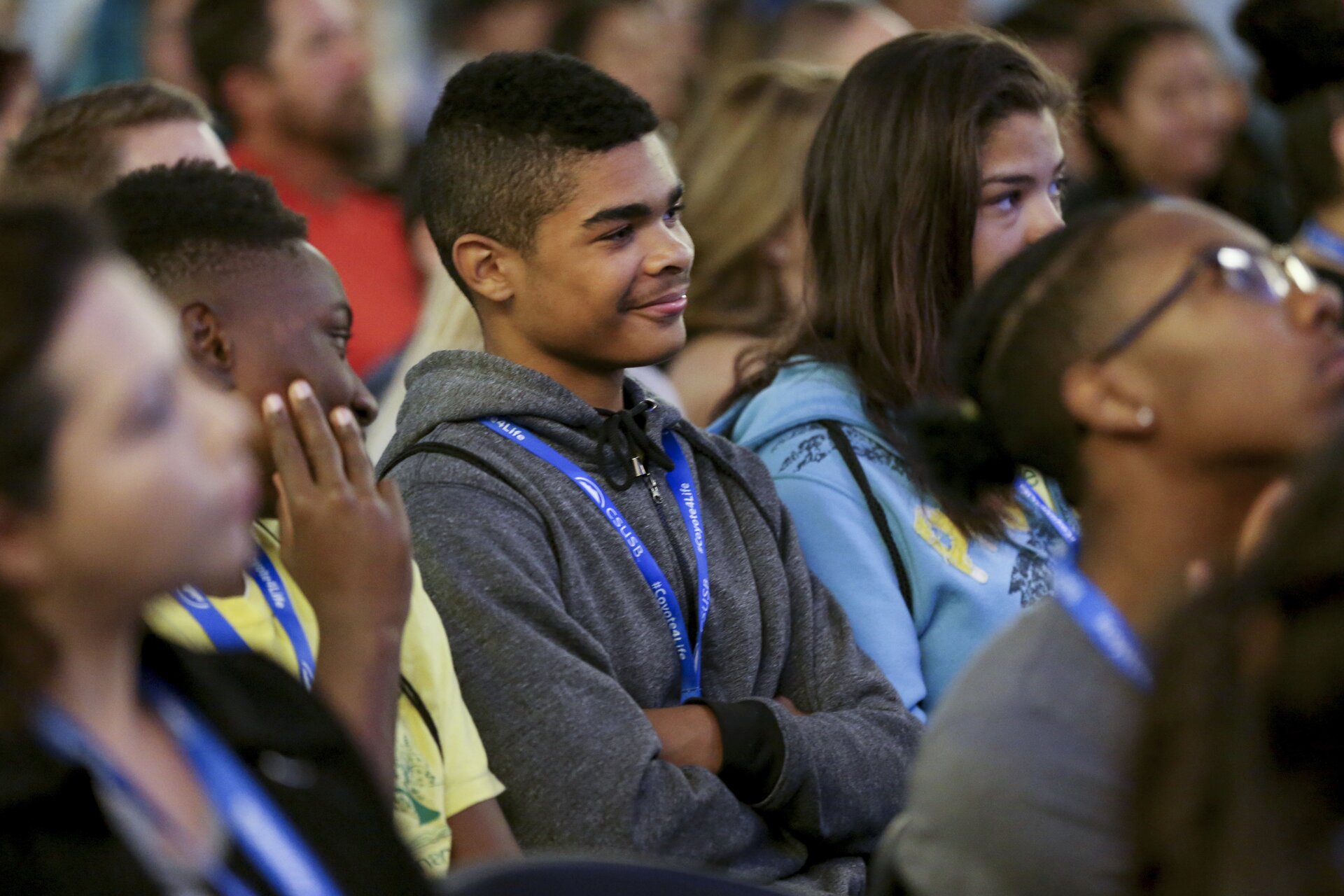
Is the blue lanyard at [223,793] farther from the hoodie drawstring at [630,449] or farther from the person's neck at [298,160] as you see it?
the person's neck at [298,160]

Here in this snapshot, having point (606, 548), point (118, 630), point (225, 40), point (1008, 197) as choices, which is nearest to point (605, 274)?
point (606, 548)

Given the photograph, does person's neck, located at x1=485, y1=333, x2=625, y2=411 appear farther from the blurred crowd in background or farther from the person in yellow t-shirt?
the blurred crowd in background

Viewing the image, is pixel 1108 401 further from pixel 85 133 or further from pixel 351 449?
pixel 85 133

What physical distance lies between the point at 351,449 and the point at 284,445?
87mm

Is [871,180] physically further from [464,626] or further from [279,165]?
[279,165]

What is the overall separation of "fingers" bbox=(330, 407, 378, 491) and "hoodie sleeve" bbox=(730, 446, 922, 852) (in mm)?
691

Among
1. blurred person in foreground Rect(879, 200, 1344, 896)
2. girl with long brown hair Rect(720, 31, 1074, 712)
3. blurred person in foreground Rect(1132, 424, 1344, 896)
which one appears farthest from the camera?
girl with long brown hair Rect(720, 31, 1074, 712)

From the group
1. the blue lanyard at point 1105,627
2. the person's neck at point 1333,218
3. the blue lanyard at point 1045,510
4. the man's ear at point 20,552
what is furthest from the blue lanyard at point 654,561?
the person's neck at point 1333,218

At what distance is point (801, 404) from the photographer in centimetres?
299

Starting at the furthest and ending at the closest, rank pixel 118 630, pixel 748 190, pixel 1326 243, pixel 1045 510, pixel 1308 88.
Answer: pixel 748 190 < pixel 1308 88 < pixel 1326 243 < pixel 1045 510 < pixel 118 630

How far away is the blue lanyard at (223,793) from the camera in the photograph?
1.39m

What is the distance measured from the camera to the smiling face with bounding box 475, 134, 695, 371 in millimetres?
2656

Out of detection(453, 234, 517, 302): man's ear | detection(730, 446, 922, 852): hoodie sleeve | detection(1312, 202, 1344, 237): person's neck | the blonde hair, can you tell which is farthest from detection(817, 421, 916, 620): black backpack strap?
detection(1312, 202, 1344, 237): person's neck

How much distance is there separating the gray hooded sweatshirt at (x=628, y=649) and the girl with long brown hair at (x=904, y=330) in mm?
151
